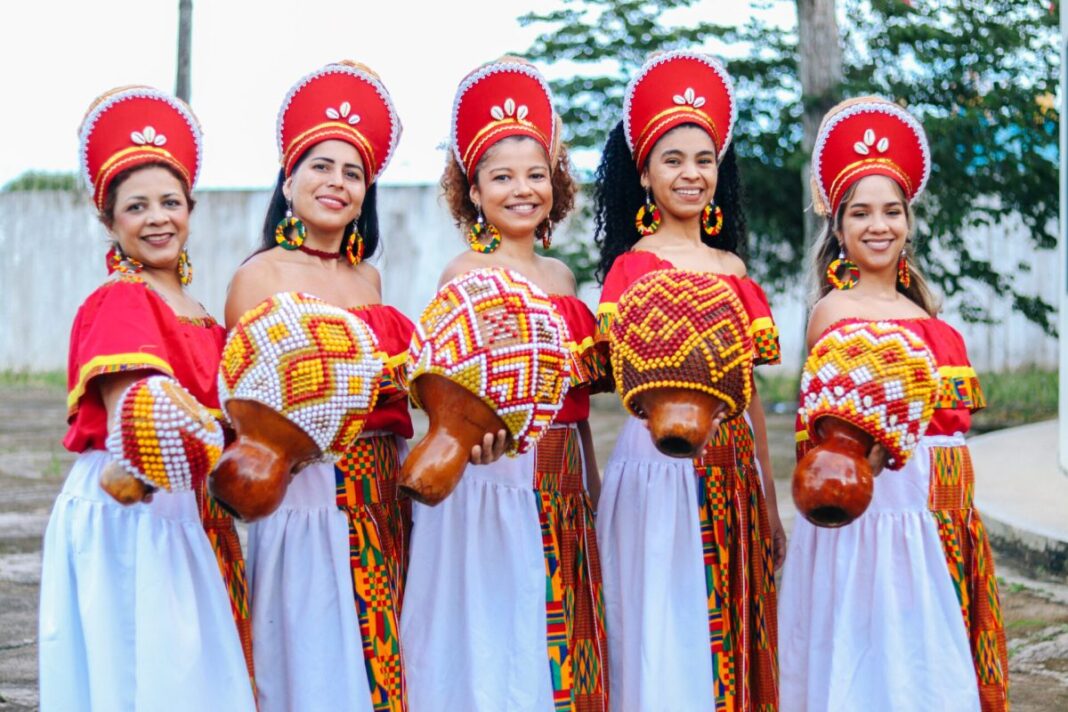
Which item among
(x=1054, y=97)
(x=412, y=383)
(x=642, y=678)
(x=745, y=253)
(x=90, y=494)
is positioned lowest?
(x=642, y=678)

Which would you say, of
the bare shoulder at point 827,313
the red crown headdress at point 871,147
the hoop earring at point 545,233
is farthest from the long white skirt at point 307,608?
the red crown headdress at point 871,147

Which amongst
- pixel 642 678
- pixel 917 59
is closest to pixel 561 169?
pixel 642 678

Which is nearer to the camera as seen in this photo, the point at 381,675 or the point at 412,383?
the point at 412,383

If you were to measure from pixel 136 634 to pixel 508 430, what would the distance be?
959mm

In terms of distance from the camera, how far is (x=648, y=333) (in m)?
2.59

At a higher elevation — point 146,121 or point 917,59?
point 917,59

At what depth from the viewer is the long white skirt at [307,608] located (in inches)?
120

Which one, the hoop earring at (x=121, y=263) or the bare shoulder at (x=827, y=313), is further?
the bare shoulder at (x=827, y=313)

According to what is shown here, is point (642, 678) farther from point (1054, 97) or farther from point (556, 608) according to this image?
point (1054, 97)

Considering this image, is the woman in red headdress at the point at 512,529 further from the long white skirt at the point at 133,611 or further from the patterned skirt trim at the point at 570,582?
the long white skirt at the point at 133,611

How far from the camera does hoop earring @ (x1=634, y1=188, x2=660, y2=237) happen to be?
3.56 m

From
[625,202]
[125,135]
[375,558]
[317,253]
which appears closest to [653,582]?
[375,558]

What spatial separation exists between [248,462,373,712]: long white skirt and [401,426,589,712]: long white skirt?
202 mm

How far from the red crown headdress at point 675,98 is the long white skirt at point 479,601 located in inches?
38.1
